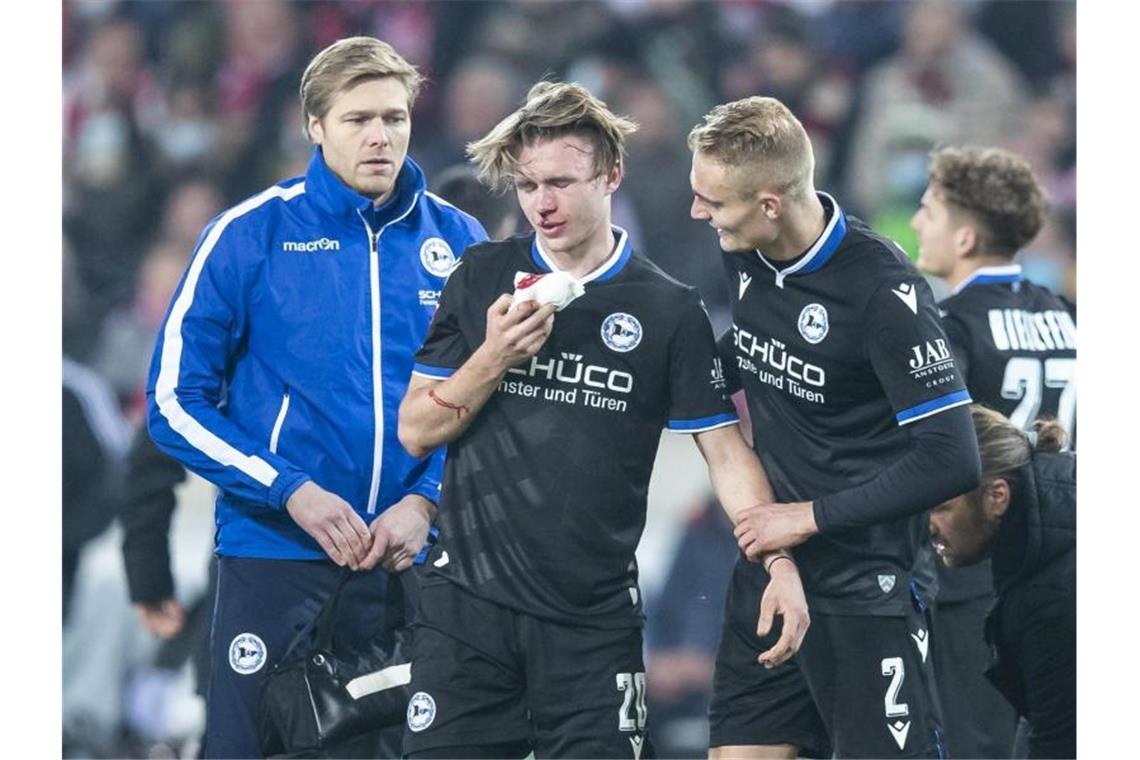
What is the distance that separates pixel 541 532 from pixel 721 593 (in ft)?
12.5

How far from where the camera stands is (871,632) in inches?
145

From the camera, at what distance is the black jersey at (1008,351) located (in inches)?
188

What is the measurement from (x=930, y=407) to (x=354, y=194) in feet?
4.68

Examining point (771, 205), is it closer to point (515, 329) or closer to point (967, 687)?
point (515, 329)

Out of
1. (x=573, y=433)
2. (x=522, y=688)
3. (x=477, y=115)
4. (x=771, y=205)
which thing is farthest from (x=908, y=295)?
(x=477, y=115)

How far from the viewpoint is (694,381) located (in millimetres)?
3510

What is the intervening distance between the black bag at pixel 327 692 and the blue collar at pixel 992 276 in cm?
A: 207

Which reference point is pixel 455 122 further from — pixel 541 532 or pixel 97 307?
pixel 541 532

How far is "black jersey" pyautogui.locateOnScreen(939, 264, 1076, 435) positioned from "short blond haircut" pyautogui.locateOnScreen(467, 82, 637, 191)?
163 centimetres

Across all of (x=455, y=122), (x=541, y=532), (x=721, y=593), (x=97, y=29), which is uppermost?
(x=97, y=29)

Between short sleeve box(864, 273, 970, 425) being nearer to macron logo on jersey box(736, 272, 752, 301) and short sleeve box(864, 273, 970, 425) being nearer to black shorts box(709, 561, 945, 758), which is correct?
macron logo on jersey box(736, 272, 752, 301)

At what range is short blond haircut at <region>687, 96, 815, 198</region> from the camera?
Result: 3.56 meters

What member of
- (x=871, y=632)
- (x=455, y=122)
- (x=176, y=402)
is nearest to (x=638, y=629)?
(x=871, y=632)

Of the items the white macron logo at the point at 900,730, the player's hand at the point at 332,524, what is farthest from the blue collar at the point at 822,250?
the player's hand at the point at 332,524
